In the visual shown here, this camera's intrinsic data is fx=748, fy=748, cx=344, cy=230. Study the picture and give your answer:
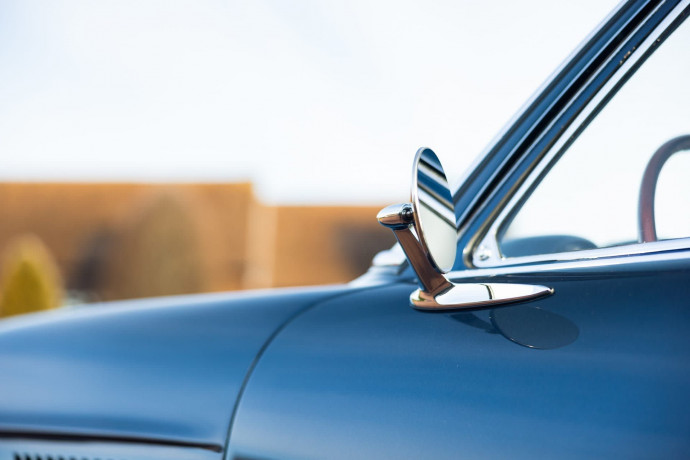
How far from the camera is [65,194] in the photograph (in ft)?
87.2

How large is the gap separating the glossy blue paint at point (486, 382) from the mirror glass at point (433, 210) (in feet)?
0.32

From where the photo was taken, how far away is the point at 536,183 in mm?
1223

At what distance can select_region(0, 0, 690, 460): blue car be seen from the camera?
92 cm

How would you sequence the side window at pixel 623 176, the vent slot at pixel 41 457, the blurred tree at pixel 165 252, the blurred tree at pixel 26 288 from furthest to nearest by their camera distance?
the blurred tree at pixel 165 252 → the blurred tree at pixel 26 288 → the vent slot at pixel 41 457 → the side window at pixel 623 176

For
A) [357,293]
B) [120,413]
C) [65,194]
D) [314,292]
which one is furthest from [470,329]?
[65,194]

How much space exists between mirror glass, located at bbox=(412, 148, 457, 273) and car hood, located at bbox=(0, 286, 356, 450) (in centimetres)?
32

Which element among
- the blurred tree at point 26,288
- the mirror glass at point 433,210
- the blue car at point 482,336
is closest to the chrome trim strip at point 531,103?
the blue car at point 482,336

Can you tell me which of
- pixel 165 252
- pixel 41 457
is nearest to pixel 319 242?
pixel 165 252

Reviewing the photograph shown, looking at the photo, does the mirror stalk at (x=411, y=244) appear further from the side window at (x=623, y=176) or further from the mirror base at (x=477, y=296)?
the side window at (x=623, y=176)

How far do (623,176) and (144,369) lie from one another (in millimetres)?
876

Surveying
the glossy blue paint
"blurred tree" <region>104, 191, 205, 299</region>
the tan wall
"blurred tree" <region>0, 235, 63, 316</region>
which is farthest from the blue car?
the tan wall

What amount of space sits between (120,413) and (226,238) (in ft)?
80.6

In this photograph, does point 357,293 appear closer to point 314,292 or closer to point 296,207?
point 314,292

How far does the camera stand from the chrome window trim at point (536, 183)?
43.0 inches
